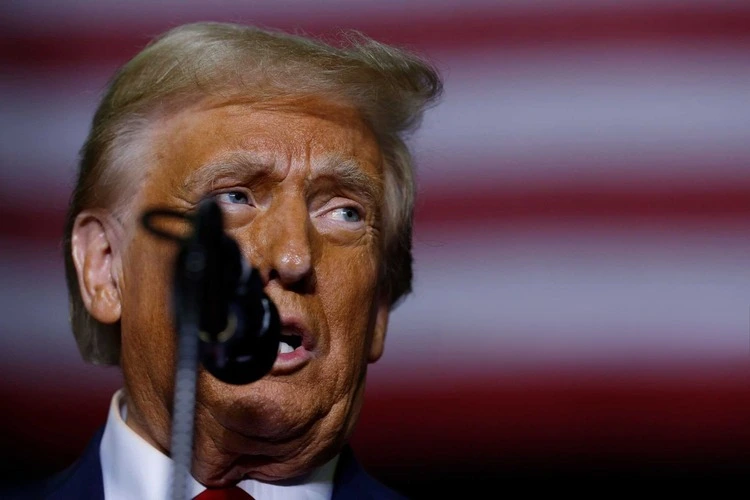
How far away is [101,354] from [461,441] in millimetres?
877

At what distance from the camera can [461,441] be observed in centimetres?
260

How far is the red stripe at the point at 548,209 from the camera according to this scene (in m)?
2.59

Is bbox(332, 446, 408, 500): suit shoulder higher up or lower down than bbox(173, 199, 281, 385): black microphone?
lower down

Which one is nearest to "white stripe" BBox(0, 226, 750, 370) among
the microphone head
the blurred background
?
the blurred background

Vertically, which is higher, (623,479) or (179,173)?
(179,173)

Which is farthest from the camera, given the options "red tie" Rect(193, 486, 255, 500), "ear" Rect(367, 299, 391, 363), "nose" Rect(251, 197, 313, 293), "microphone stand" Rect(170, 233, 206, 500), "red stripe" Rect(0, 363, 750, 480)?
"red stripe" Rect(0, 363, 750, 480)

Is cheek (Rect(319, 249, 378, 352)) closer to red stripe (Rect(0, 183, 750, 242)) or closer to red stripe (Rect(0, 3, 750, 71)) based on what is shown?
red stripe (Rect(0, 183, 750, 242))

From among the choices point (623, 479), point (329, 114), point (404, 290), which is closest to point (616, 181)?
point (623, 479)

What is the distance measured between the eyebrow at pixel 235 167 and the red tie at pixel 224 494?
39 cm

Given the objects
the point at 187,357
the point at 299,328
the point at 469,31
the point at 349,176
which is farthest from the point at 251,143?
the point at 469,31

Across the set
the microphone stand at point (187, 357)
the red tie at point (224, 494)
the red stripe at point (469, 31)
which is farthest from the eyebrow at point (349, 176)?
the red stripe at point (469, 31)

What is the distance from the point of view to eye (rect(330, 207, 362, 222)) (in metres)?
1.78

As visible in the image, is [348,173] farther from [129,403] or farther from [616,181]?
[616,181]

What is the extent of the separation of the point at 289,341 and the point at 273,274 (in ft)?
0.32
